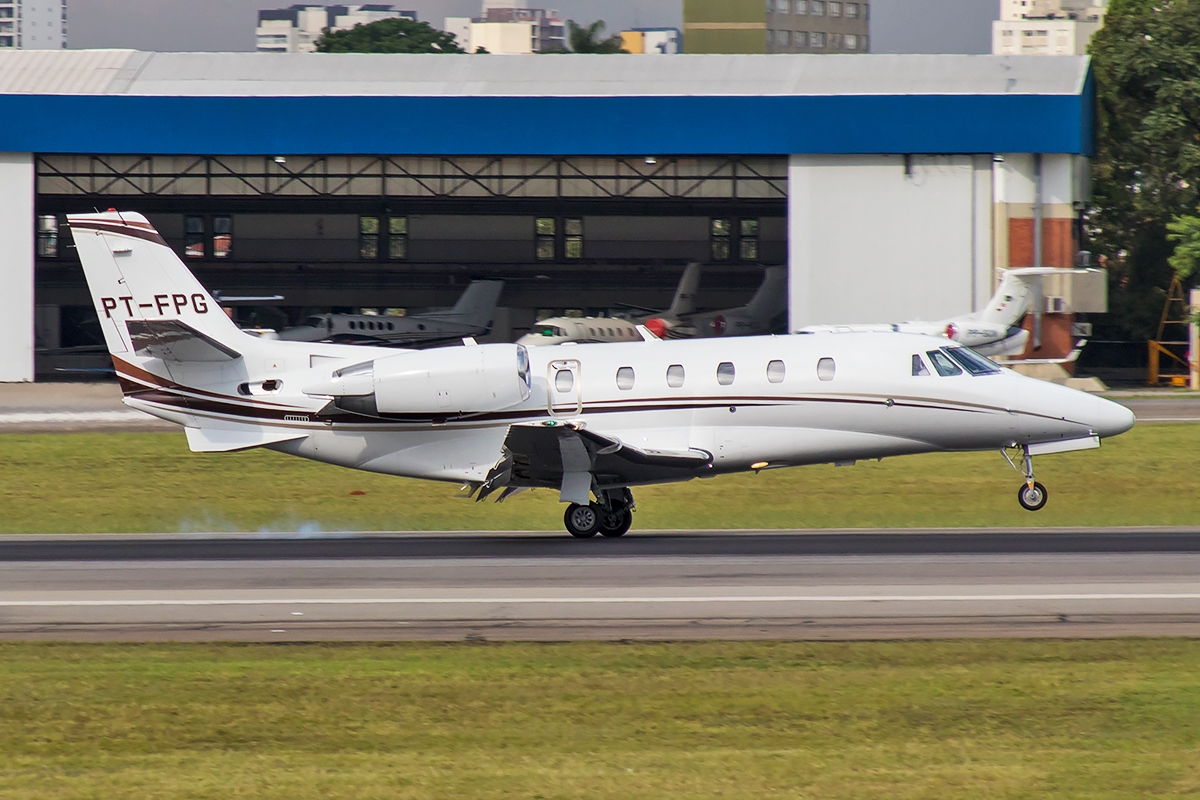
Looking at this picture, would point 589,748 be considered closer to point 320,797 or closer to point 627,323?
point 320,797

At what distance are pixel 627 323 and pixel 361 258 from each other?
1409 centimetres

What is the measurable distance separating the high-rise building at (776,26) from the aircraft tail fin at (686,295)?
83.2 meters

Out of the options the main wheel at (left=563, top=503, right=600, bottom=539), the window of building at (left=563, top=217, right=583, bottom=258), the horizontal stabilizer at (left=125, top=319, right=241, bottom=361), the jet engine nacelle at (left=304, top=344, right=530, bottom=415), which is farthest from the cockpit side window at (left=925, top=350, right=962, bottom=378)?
the window of building at (left=563, top=217, right=583, bottom=258)

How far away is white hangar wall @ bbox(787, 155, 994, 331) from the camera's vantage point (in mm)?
46219

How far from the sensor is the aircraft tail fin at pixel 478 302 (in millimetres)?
61219

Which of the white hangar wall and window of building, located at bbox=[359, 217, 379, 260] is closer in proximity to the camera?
the white hangar wall

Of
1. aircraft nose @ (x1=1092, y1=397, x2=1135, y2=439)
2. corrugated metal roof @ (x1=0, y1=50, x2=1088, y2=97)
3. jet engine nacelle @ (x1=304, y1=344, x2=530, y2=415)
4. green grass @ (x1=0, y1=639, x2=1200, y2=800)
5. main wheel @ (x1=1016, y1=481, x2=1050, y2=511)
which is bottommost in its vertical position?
green grass @ (x1=0, y1=639, x2=1200, y2=800)

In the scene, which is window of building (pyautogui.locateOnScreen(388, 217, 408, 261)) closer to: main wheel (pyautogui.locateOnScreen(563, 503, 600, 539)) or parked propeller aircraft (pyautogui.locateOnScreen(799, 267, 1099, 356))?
parked propeller aircraft (pyautogui.locateOnScreen(799, 267, 1099, 356))

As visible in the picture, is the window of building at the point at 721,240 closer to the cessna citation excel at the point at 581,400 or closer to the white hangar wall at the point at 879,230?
the white hangar wall at the point at 879,230

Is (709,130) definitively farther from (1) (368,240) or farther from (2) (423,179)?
(1) (368,240)

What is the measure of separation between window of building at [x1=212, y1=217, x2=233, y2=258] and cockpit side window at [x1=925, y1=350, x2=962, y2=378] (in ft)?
156

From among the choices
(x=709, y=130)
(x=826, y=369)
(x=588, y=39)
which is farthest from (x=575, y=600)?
(x=588, y=39)

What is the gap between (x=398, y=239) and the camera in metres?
65.2

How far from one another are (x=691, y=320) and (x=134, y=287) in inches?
1574
